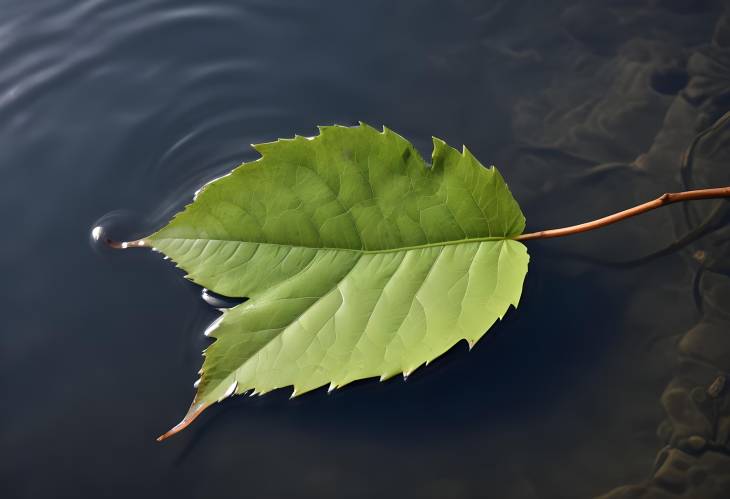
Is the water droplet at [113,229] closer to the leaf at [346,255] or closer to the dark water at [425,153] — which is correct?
the dark water at [425,153]

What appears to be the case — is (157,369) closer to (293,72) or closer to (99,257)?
(99,257)

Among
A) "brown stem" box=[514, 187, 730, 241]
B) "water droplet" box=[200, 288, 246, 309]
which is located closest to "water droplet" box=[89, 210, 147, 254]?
"water droplet" box=[200, 288, 246, 309]

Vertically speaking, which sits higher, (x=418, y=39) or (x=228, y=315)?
(x=418, y=39)

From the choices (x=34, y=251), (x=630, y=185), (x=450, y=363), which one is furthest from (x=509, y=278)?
(x=34, y=251)

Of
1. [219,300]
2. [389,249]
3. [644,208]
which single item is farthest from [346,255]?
[644,208]

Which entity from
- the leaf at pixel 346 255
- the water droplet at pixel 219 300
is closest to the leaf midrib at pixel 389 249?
the leaf at pixel 346 255
